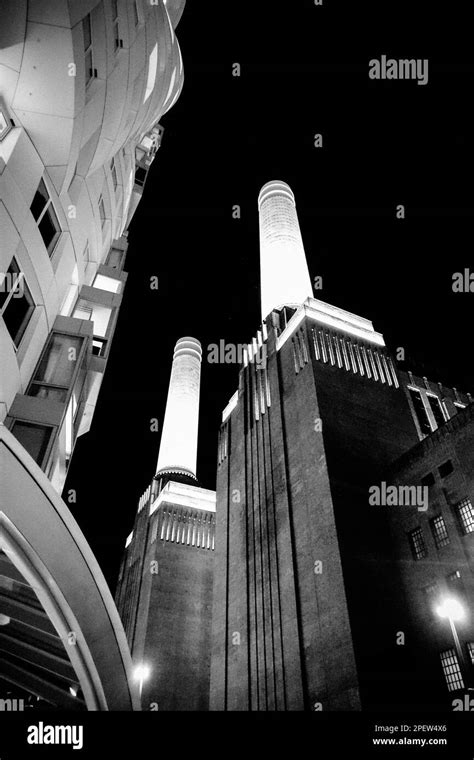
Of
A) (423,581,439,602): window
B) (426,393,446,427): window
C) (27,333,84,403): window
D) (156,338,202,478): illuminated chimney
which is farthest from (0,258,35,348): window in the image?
(156,338,202,478): illuminated chimney

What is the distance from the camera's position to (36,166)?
38.8 feet

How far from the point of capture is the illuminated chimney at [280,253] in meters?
50.9

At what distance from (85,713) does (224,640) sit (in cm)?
2821

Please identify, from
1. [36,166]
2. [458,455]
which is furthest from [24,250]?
[458,455]

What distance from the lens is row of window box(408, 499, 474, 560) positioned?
2503 centimetres

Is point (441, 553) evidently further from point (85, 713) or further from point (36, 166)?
point (36, 166)

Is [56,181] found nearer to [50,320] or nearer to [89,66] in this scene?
[89,66]

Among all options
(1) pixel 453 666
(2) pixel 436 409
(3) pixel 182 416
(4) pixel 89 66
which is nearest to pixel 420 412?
(2) pixel 436 409

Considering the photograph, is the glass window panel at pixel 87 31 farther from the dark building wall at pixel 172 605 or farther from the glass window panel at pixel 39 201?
the dark building wall at pixel 172 605

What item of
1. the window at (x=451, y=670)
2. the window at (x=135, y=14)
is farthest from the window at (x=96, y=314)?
the window at (x=451, y=670)

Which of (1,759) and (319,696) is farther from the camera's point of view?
(319,696)

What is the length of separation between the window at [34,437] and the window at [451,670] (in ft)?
73.9

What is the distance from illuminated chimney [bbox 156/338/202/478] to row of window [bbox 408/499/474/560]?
40898 mm

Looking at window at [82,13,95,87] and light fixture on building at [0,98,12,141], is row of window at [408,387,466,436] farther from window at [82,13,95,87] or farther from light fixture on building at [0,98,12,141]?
light fixture on building at [0,98,12,141]
